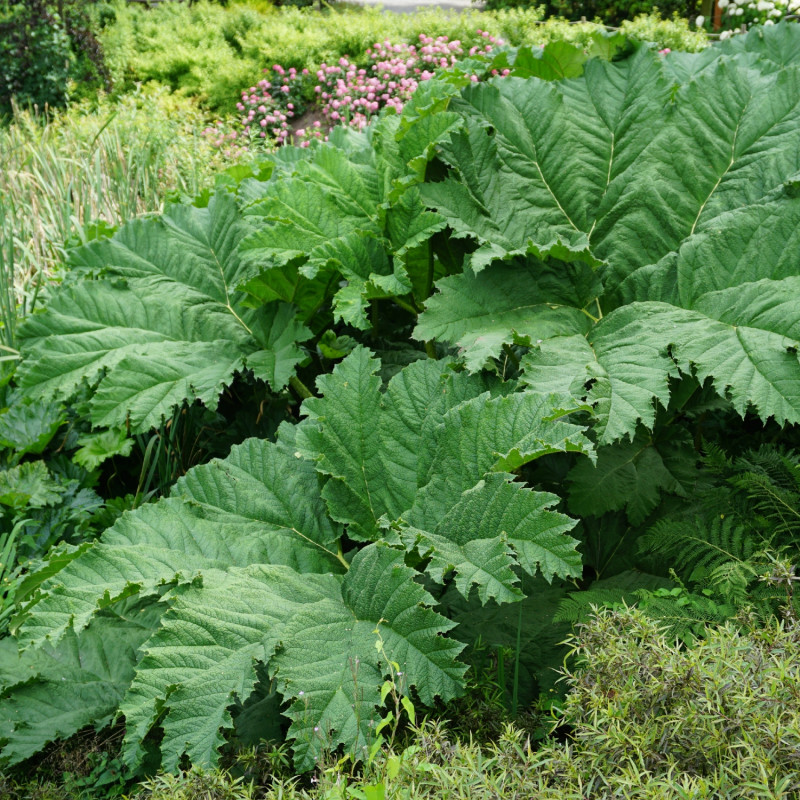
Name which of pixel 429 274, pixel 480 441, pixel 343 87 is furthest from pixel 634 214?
pixel 343 87

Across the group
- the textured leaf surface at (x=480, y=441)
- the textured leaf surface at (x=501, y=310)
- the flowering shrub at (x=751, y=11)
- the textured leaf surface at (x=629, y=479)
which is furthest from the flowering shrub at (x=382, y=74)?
the textured leaf surface at (x=480, y=441)

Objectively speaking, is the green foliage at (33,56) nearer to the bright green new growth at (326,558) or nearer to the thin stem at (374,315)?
the thin stem at (374,315)

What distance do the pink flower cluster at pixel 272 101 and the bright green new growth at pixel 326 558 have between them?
7.60 meters

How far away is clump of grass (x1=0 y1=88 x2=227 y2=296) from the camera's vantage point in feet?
14.7

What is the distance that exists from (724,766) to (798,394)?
3.41 feet

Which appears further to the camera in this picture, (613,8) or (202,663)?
(613,8)

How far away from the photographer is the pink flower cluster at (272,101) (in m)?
9.38

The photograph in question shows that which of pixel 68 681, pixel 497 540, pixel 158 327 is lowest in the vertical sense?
pixel 68 681

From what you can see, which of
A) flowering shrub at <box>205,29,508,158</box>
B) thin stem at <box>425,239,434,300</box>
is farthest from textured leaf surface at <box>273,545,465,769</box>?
flowering shrub at <box>205,29,508,158</box>

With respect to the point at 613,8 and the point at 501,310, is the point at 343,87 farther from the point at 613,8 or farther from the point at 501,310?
the point at 613,8

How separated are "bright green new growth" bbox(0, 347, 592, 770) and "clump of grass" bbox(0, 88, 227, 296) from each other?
2.14m

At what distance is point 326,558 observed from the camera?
223cm

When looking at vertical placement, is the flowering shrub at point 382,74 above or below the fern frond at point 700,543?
above

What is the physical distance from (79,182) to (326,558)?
389 centimetres
